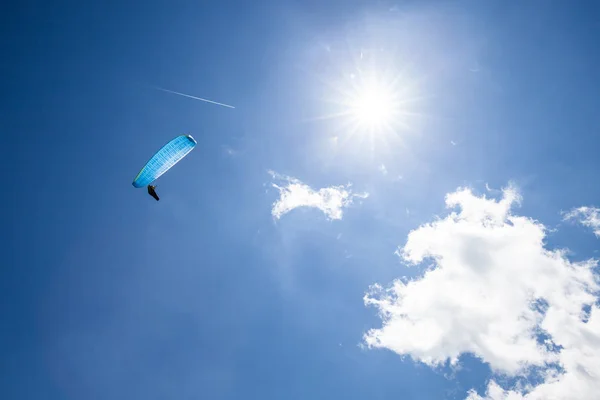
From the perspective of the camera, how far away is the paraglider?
34.2 metres

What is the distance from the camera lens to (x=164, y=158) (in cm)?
3512

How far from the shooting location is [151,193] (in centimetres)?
4106

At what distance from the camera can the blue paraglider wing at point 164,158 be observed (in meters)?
34.2

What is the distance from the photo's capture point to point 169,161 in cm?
3581

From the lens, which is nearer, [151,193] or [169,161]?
[169,161]

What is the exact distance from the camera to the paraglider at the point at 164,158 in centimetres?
3425

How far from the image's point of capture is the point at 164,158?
3512cm

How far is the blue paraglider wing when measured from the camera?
34.2 meters

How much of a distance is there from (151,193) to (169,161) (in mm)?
7972
